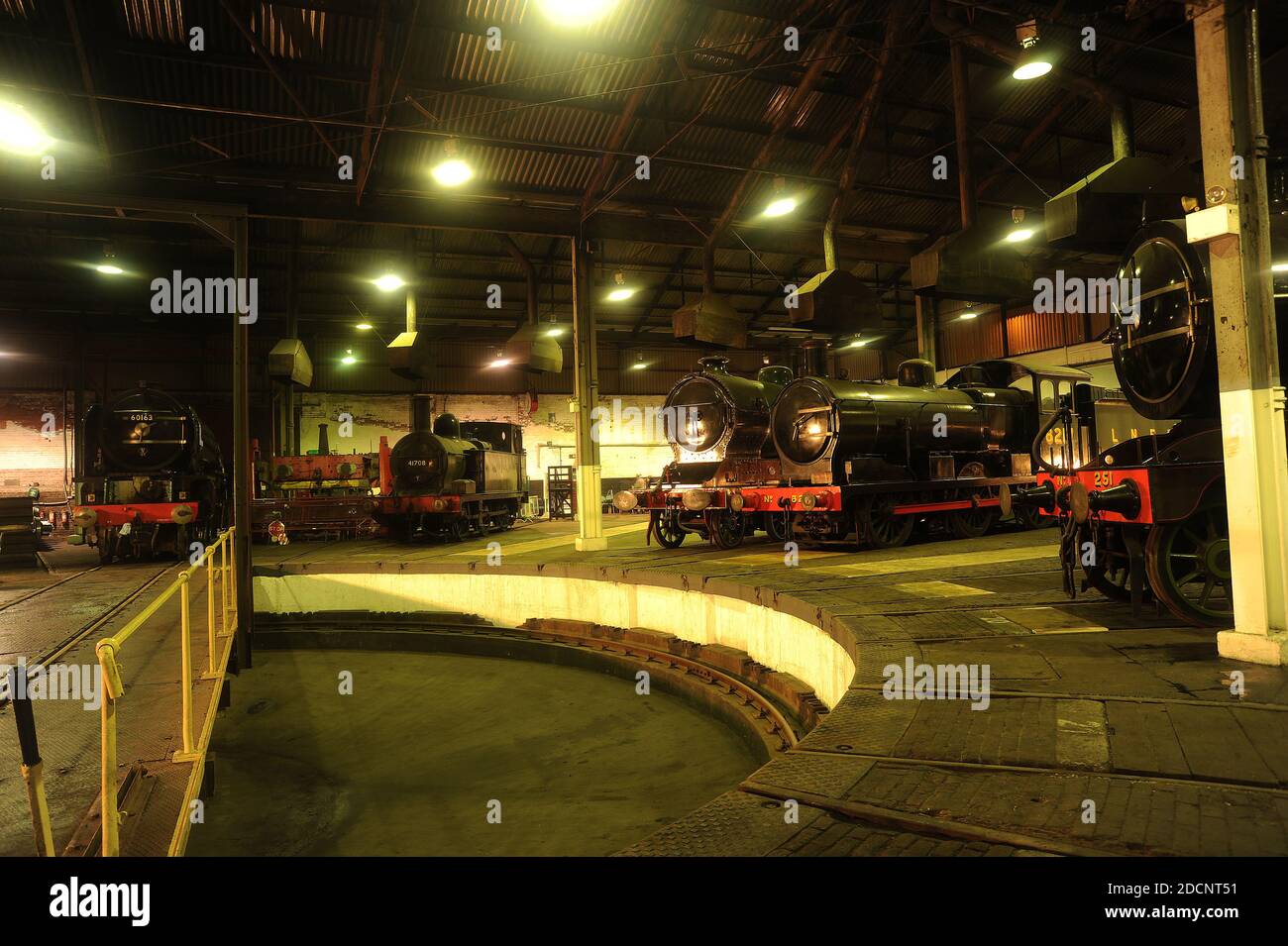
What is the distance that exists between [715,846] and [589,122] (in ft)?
37.5

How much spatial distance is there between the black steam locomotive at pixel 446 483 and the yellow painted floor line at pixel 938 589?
414 inches

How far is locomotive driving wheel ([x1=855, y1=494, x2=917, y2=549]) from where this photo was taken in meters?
10.2

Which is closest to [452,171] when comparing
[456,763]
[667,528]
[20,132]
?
[20,132]

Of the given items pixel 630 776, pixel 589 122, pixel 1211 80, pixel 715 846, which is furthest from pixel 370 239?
pixel 715 846

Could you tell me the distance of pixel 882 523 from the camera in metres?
10.5

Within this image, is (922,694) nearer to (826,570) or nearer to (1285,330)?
(1285,330)

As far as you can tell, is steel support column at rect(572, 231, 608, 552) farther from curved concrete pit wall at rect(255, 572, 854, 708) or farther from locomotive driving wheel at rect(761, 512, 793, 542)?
locomotive driving wheel at rect(761, 512, 793, 542)

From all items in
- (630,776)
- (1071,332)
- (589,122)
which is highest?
(589,122)

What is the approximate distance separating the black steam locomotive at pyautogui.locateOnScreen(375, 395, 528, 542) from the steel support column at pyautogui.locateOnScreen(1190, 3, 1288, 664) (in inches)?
526

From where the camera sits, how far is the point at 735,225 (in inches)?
526

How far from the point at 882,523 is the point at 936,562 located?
1874 mm

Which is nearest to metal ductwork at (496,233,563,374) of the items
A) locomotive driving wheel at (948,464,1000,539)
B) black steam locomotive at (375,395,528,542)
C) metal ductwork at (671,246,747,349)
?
black steam locomotive at (375,395,528,542)

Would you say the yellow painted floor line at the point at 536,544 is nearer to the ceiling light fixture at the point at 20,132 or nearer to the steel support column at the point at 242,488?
the steel support column at the point at 242,488
